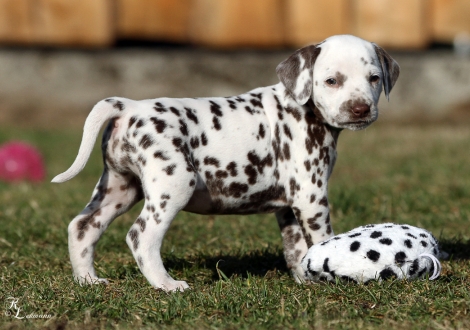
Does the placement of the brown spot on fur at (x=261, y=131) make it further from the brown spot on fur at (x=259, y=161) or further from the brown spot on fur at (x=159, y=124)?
the brown spot on fur at (x=159, y=124)

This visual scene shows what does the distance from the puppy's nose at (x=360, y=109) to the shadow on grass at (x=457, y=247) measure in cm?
135

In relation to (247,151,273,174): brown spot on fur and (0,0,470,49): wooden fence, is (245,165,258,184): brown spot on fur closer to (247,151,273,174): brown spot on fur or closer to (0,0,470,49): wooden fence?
(247,151,273,174): brown spot on fur

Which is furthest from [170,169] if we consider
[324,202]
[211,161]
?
[324,202]

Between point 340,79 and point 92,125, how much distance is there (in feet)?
5.51

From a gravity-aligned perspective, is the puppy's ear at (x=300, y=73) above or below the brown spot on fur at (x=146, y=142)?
above

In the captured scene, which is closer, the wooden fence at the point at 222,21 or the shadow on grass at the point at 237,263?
the shadow on grass at the point at 237,263

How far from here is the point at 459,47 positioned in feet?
47.9

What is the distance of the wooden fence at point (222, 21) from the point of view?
13.3 metres

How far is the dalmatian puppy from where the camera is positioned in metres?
4.88

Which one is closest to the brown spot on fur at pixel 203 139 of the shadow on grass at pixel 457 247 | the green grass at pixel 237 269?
the green grass at pixel 237 269

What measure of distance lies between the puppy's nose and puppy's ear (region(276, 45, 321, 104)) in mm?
357

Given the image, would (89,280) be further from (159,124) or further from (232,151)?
(232,151)

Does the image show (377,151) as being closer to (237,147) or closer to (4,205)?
(4,205)

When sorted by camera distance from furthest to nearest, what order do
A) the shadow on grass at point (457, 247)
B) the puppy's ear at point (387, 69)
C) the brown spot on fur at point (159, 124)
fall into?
the shadow on grass at point (457, 247) → the puppy's ear at point (387, 69) → the brown spot on fur at point (159, 124)
